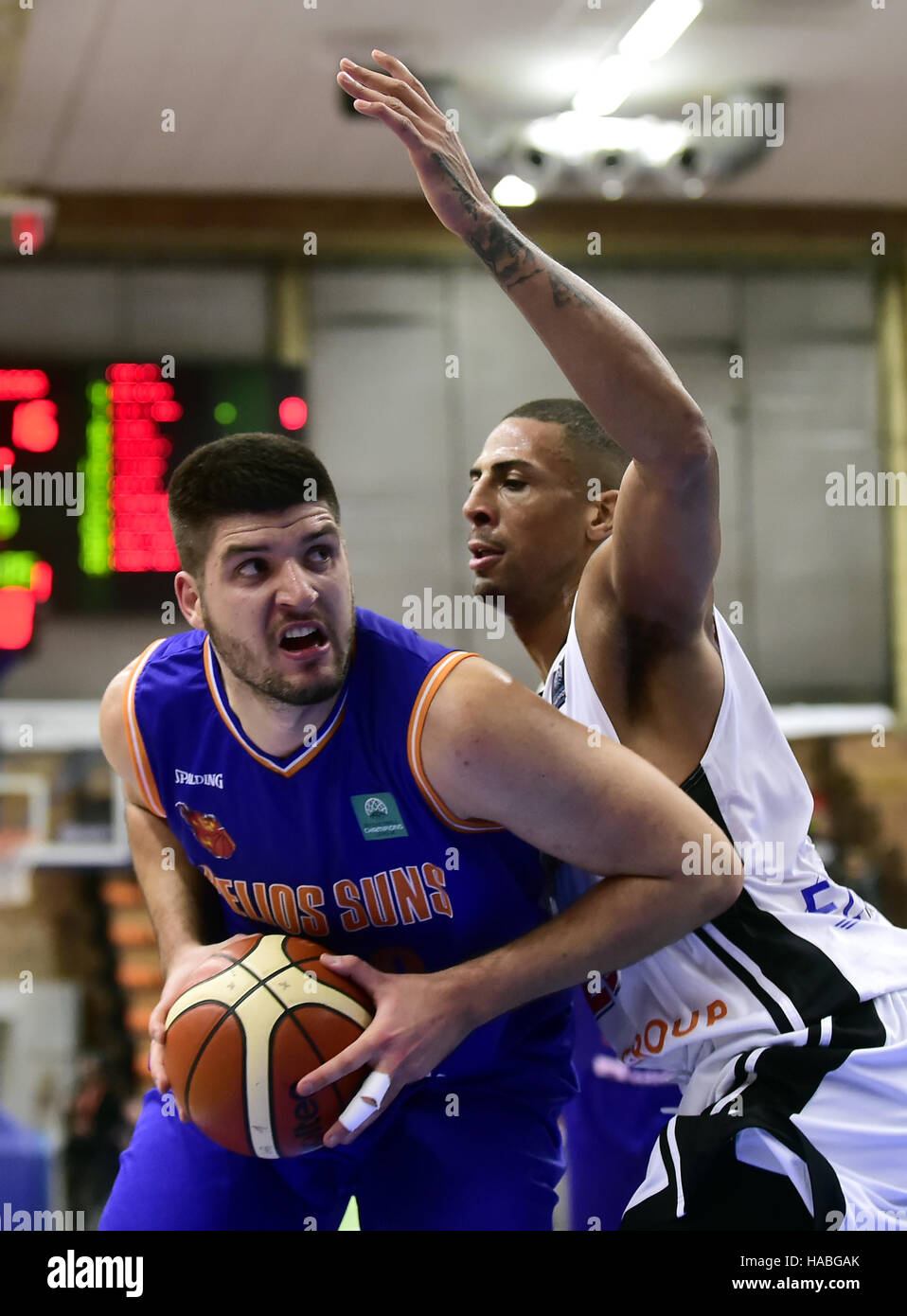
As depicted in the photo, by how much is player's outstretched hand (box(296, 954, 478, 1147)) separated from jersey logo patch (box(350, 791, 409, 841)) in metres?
0.17

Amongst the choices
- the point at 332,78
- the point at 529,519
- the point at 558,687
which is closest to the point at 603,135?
the point at 332,78

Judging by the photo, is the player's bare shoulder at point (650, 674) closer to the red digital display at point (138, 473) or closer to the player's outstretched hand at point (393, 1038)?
the player's outstretched hand at point (393, 1038)

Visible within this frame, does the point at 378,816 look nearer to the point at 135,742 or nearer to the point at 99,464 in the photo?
the point at 135,742

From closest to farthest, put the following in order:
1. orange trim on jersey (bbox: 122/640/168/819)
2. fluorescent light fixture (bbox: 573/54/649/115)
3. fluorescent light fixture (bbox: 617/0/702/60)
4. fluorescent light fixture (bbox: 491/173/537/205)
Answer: orange trim on jersey (bbox: 122/640/168/819) → fluorescent light fixture (bbox: 617/0/702/60) → fluorescent light fixture (bbox: 573/54/649/115) → fluorescent light fixture (bbox: 491/173/537/205)

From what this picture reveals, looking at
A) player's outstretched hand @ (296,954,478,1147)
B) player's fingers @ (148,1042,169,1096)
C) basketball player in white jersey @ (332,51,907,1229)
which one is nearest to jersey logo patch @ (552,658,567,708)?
basketball player in white jersey @ (332,51,907,1229)

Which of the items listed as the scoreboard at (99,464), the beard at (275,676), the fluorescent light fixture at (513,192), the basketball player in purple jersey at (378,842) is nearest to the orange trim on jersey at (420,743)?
the basketball player in purple jersey at (378,842)

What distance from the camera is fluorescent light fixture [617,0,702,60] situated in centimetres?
420

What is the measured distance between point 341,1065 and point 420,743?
377 millimetres

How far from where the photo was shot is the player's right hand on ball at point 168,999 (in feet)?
5.60

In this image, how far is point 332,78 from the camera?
466 centimetres

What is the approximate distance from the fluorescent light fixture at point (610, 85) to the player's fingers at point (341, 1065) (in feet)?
13.0

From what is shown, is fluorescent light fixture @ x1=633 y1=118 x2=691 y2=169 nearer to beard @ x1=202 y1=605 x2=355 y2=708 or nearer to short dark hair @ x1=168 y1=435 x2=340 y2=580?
Result: short dark hair @ x1=168 y1=435 x2=340 y2=580

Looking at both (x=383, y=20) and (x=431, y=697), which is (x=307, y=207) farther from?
(x=431, y=697)
